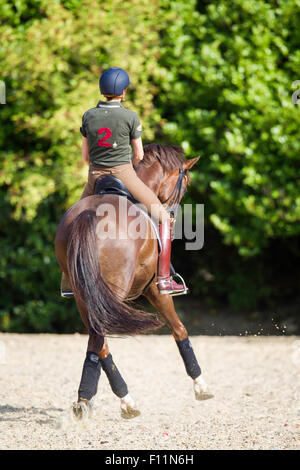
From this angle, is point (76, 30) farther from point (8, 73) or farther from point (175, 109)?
point (175, 109)

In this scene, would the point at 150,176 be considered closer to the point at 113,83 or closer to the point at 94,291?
the point at 113,83

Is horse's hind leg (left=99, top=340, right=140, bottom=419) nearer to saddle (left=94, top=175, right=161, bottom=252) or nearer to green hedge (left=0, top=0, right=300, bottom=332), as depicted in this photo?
saddle (left=94, top=175, right=161, bottom=252)

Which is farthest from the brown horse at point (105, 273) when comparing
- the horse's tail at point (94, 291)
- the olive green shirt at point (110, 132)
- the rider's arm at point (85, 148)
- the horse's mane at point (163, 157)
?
the horse's mane at point (163, 157)

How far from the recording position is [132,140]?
16.1ft

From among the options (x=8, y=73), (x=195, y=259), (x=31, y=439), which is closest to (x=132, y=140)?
(x=31, y=439)

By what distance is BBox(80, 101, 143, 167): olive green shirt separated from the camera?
4.78m

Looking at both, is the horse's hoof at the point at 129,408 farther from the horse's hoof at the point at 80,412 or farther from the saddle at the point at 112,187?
the saddle at the point at 112,187

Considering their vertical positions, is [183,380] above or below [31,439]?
below

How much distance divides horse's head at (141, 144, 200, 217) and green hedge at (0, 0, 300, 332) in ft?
14.1

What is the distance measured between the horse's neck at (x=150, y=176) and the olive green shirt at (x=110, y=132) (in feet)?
1.27

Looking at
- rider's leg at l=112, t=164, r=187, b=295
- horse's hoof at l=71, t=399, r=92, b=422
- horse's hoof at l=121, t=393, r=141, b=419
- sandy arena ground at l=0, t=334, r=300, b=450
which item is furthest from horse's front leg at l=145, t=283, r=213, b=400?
horse's hoof at l=71, t=399, r=92, b=422

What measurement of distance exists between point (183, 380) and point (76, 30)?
224 inches

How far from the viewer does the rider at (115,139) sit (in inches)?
188

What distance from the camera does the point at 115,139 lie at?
4.79 m
